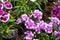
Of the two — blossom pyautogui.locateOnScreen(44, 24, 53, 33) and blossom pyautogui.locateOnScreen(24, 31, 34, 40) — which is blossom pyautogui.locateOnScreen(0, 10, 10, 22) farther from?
blossom pyautogui.locateOnScreen(44, 24, 53, 33)

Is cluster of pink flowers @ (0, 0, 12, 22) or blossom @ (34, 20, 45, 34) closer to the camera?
cluster of pink flowers @ (0, 0, 12, 22)

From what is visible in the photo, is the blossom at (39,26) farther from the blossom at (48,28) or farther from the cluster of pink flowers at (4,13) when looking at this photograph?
the cluster of pink flowers at (4,13)

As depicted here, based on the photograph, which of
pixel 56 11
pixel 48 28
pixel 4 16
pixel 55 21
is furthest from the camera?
pixel 56 11

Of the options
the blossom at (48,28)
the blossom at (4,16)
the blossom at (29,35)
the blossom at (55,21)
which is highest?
the blossom at (4,16)

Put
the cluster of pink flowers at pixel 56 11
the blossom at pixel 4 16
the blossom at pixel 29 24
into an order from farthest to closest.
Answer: the cluster of pink flowers at pixel 56 11 < the blossom at pixel 29 24 < the blossom at pixel 4 16

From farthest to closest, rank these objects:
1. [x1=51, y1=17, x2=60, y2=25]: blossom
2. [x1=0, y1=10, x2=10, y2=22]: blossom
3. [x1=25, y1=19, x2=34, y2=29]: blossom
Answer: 1. [x1=51, y1=17, x2=60, y2=25]: blossom
2. [x1=25, y1=19, x2=34, y2=29]: blossom
3. [x1=0, y1=10, x2=10, y2=22]: blossom

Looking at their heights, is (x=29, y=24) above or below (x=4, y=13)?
below

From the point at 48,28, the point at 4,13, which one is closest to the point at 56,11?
the point at 48,28

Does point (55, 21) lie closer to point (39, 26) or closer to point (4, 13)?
point (39, 26)

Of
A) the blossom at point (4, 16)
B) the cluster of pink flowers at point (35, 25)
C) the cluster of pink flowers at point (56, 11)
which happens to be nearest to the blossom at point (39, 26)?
the cluster of pink flowers at point (35, 25)

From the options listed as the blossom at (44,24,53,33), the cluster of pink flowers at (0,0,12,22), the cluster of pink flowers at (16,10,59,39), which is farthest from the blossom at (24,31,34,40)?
the cluster of pink flowers at (0,0,12,22)

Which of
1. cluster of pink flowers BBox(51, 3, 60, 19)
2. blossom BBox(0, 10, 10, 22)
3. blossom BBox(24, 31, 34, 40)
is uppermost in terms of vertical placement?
blossom BBox(0, 10, 10, 22)

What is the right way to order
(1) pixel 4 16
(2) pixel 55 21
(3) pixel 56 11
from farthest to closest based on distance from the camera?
(3) pixel 56 11 < (2) pixel 55 21 < (1) pixel 4 16

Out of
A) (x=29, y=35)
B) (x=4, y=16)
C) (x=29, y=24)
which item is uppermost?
(x=4, y=16)
